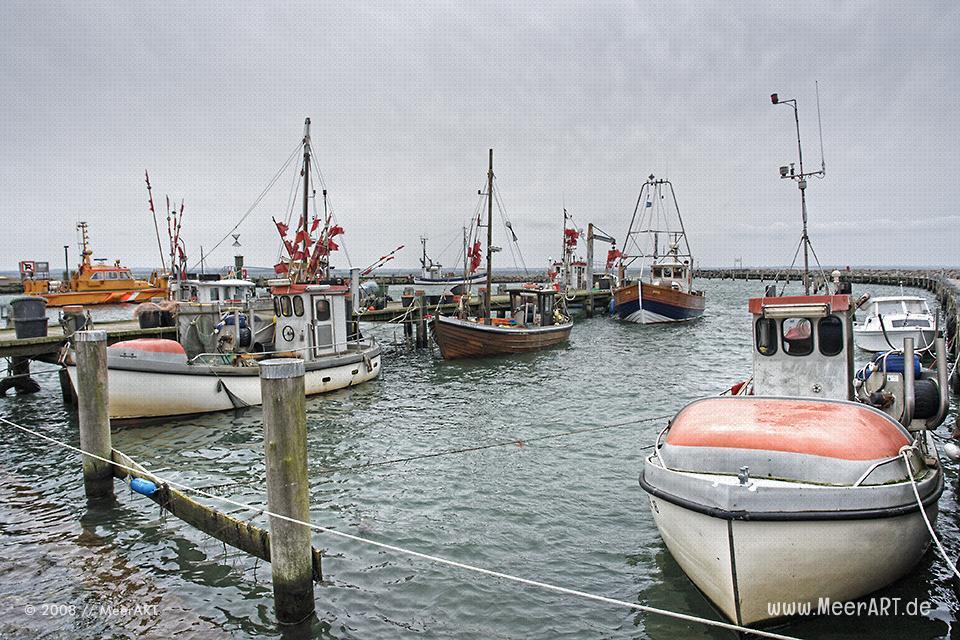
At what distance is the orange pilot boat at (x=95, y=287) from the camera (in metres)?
48.4

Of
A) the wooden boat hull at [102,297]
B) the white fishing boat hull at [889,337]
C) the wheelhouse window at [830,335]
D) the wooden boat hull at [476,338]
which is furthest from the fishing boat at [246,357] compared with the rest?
the wooden boat hull at [102,297]

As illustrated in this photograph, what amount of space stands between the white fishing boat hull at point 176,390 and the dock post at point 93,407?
17.9ft

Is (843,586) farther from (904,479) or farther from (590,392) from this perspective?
(590,392)

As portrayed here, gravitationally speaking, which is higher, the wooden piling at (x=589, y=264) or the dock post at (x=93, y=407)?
the wooden piling at (x=589, y=264)

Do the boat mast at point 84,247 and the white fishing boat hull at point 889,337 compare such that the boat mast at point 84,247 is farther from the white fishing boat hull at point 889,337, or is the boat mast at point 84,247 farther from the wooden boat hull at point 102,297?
the white fishing boat hull at point 889,337

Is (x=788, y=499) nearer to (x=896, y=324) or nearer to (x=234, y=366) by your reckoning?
(x=234, y=366)

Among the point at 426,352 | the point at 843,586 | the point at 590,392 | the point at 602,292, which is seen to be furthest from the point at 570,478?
the point at 602,292

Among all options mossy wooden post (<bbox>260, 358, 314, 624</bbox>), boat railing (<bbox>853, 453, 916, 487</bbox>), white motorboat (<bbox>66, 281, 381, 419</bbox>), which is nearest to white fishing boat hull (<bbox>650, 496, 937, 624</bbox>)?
boat railing (<bbox>853, 453, 916, 487</bbox>)

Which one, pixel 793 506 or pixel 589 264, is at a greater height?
pixel 589 264

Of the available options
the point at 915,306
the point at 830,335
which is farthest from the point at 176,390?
the point at 915,306

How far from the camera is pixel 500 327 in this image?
2598 centimetres

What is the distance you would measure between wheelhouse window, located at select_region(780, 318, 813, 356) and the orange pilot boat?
160 ft

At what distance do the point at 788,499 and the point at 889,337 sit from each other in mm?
21040

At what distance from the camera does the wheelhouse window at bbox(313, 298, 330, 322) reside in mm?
18453
